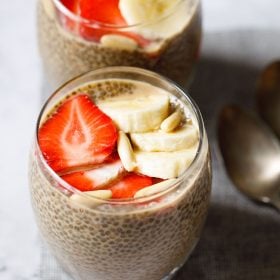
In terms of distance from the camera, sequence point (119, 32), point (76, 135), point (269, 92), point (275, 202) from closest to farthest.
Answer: point (76, 135), point (119, 32), point (275, 202), point (269, 92)

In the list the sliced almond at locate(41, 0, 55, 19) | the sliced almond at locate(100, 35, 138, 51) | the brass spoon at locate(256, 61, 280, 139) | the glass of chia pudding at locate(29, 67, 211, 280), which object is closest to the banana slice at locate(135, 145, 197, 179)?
the glass of chia pudding at locate(29, 67, 211, 280)

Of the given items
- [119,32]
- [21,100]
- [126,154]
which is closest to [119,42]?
[119,32]

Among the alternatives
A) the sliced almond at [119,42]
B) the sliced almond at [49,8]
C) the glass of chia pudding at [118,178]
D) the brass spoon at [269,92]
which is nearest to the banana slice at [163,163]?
the glass of chia pudding at [118,178]

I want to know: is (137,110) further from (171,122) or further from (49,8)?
(49,8)

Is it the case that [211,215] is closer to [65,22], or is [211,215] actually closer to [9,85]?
[65,22]

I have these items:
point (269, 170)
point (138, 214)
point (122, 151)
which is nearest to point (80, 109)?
point (122, 151)

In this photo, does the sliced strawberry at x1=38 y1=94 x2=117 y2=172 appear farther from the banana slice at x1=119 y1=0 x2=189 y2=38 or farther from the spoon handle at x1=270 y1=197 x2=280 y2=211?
the spoon handle at x1=270 y1=197 x2=280 y2=211
